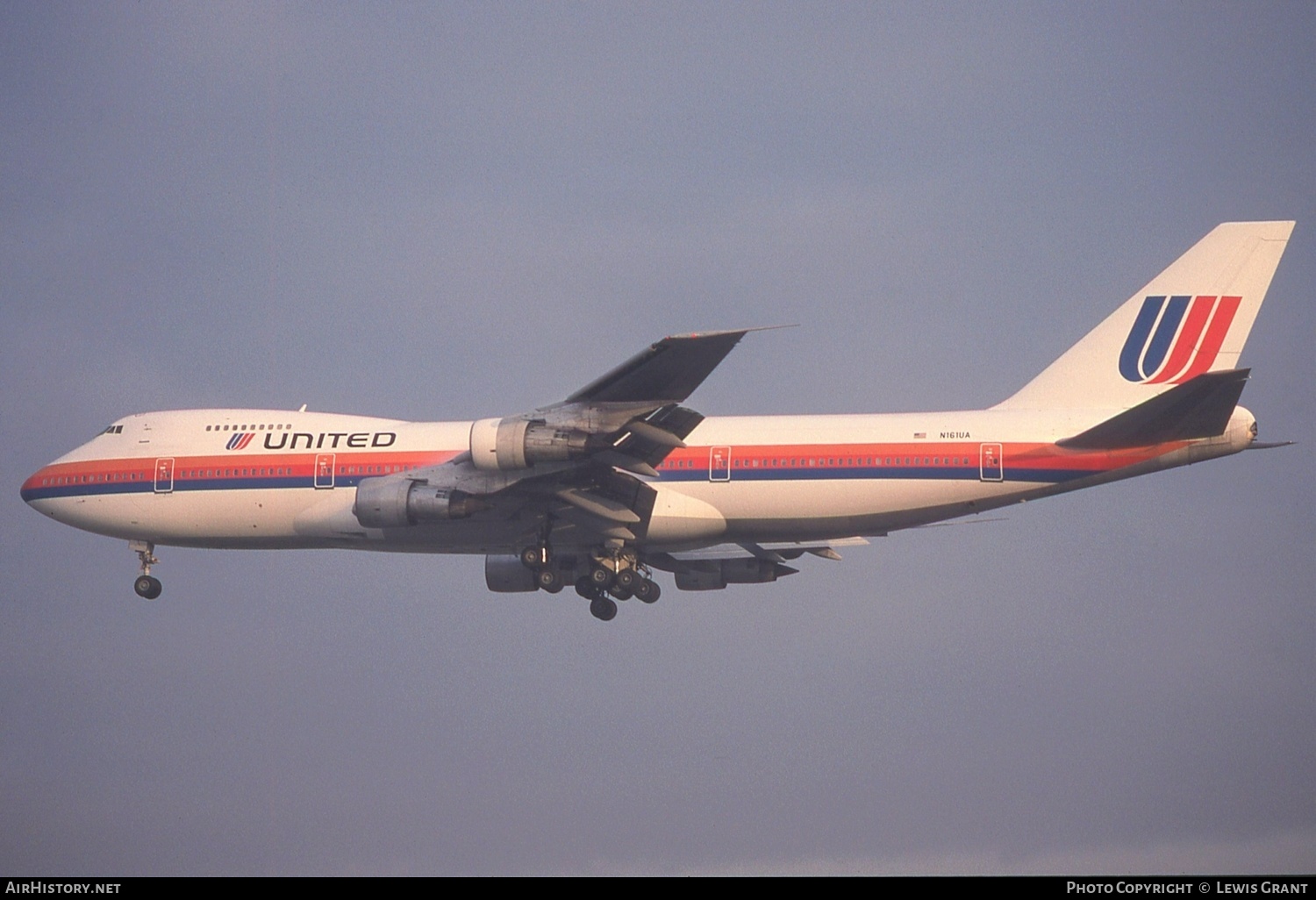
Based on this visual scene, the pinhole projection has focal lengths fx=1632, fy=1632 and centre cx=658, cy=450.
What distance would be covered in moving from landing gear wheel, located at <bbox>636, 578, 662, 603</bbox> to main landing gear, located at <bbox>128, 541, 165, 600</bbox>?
12.9m

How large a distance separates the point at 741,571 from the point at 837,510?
22.2 ft

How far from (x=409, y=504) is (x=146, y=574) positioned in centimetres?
967

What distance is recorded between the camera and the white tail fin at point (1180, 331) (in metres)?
36.5

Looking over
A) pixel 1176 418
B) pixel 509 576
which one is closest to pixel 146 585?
pixel 509 576

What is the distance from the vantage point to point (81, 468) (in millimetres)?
41625

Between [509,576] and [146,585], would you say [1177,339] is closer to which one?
[509,576]

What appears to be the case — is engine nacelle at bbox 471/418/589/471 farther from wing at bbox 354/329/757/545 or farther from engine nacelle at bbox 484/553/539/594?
engine nacelle at bbox 484/553/539/594

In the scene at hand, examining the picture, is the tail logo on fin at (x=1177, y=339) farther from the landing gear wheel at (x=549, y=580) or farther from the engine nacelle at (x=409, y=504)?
the engine nacelle at (x=409, y=504)

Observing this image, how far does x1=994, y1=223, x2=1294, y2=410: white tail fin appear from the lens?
36.5 meters

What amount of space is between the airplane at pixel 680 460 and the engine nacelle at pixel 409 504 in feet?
0.14

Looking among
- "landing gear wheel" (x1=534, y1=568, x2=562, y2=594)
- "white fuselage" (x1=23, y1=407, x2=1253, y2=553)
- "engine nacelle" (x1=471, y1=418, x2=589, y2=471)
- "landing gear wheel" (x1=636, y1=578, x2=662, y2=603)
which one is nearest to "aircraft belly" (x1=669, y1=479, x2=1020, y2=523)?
"white fuselage" (x1=23, y1=407, x2=1253, y2=553)

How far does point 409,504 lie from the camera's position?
36094 mm
